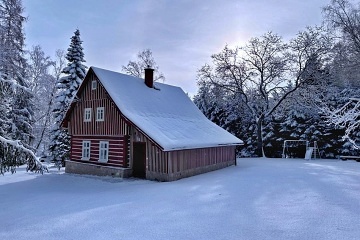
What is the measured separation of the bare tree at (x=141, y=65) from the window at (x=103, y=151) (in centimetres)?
2079

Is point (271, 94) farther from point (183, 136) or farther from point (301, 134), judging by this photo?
point (183, 136)

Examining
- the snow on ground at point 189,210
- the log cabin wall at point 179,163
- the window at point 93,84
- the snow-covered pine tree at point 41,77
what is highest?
the snow-covered pine tree at point 41,77

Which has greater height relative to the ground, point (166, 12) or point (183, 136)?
point (166, 12)

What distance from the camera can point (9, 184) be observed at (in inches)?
639

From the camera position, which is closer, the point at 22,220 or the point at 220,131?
the point at 22,220

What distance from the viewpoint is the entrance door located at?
17.4 m

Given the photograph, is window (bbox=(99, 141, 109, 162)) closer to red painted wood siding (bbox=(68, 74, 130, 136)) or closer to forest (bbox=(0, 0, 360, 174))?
red painted wood siding (bbox=(68, 74, 130, 136))

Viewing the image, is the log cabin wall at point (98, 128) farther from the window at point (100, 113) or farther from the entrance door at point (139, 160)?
the entrance door at point (139, 160)

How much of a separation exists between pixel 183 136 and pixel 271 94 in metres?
18.4

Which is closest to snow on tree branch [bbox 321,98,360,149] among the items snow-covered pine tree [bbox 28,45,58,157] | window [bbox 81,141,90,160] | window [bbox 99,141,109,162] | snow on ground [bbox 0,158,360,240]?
snow on ground [bbox 0,158,360,240]

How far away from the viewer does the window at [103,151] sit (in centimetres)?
1855

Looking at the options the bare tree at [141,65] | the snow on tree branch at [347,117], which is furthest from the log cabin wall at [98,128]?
the bare tree at [141,65]

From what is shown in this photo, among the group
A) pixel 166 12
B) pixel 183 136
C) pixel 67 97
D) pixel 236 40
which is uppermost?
pixel 236 40

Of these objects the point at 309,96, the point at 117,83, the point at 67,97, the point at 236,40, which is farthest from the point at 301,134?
the point at 67,97
